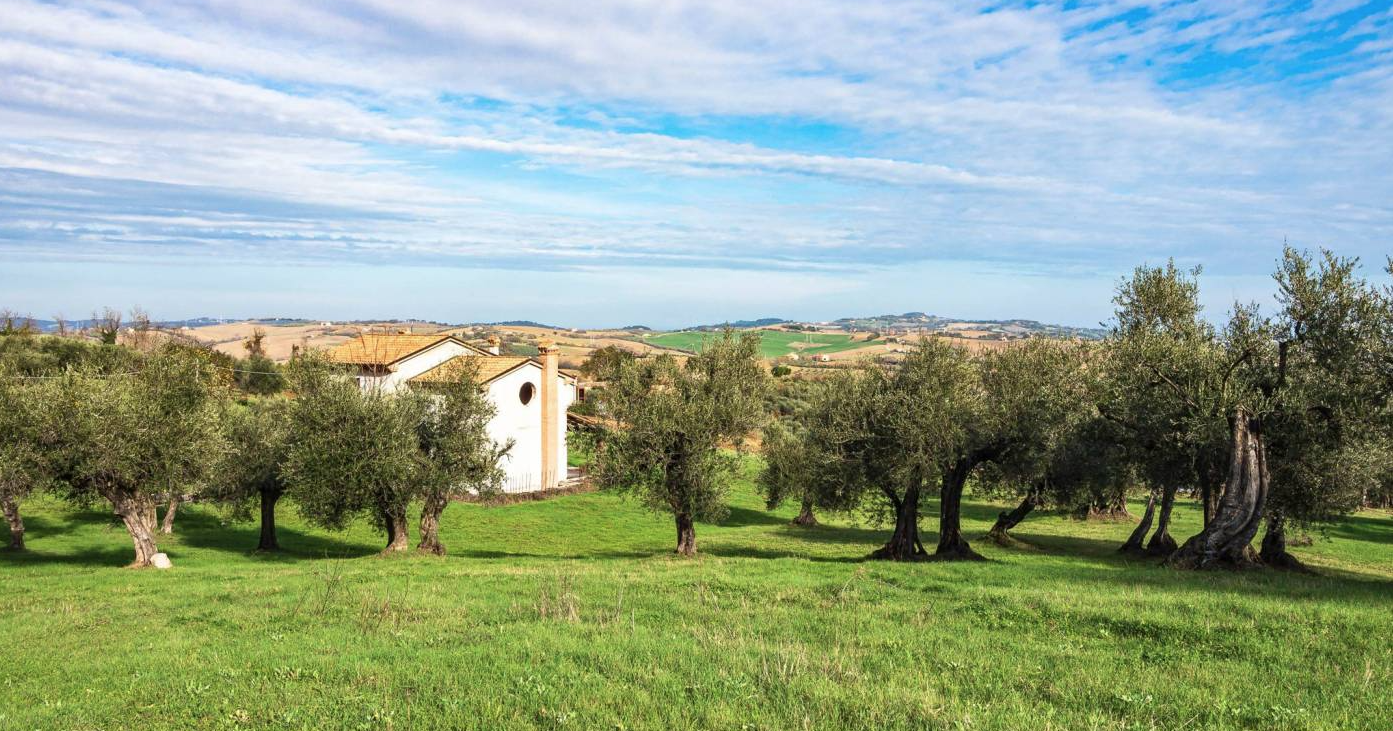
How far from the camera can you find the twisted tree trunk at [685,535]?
3328cm

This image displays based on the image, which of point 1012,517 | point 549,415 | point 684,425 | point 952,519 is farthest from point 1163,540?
point 549,415

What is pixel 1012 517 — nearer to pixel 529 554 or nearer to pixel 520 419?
pixel 529 554

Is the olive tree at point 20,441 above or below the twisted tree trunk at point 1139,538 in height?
above

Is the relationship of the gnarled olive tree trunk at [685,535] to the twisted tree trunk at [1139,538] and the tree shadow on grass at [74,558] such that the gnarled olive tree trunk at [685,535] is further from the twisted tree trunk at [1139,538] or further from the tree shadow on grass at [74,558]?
the tree shadow on grass at [74,558]

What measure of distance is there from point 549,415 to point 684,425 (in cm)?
3412

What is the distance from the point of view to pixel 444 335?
6644 cm

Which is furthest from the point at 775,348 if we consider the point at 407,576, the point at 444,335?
the point at 407,576

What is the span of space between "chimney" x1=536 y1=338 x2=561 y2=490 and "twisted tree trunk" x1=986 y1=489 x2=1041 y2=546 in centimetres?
3385

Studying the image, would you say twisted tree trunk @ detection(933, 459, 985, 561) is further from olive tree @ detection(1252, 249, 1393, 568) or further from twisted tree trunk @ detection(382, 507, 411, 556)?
twisted tree trunk @ detection(382, 507, 411, 556)

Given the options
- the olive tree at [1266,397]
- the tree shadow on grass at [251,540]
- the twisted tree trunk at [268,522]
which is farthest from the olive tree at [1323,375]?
the twisted tree trunk at [268,522]

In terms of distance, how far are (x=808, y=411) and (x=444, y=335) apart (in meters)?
39.8

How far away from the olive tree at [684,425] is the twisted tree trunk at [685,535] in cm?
4

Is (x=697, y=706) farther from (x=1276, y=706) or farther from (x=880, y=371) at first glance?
(x=880, y=371)

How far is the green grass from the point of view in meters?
10.6
